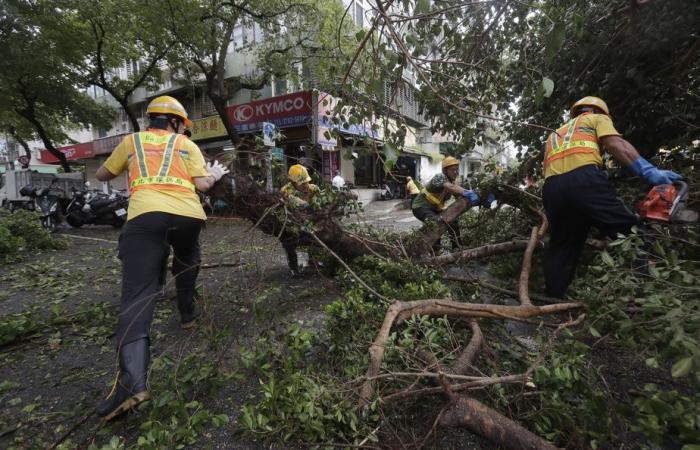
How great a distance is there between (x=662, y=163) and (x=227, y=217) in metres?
4.28

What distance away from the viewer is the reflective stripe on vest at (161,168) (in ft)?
7.27

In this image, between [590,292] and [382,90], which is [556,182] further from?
[382,90]

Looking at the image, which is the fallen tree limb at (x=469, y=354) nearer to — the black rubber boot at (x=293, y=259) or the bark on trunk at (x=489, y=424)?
the bark on trunk at (x=489, y=424)

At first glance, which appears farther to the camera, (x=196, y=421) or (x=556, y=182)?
(x=556, y=182)

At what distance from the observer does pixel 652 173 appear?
93.7 inches

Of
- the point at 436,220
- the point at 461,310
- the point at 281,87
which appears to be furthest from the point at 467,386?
the point at 281,87

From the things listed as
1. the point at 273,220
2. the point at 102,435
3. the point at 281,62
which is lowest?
the point at 102,435

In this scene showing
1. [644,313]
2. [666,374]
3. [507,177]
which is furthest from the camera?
[507,177]

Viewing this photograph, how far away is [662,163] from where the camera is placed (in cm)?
339

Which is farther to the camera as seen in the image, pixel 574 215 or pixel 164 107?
pixel 574 215

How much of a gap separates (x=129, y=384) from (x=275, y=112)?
37.4ft

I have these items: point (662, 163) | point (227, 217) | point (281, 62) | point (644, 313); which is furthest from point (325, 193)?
point (281, 62)

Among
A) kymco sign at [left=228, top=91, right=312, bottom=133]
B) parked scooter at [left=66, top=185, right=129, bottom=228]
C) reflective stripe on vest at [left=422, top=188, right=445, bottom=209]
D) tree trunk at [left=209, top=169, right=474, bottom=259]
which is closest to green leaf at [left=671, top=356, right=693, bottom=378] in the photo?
tree trunk at [left=209, top=169, right=474, bottom=259]

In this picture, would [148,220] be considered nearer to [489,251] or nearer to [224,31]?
[489,251]
